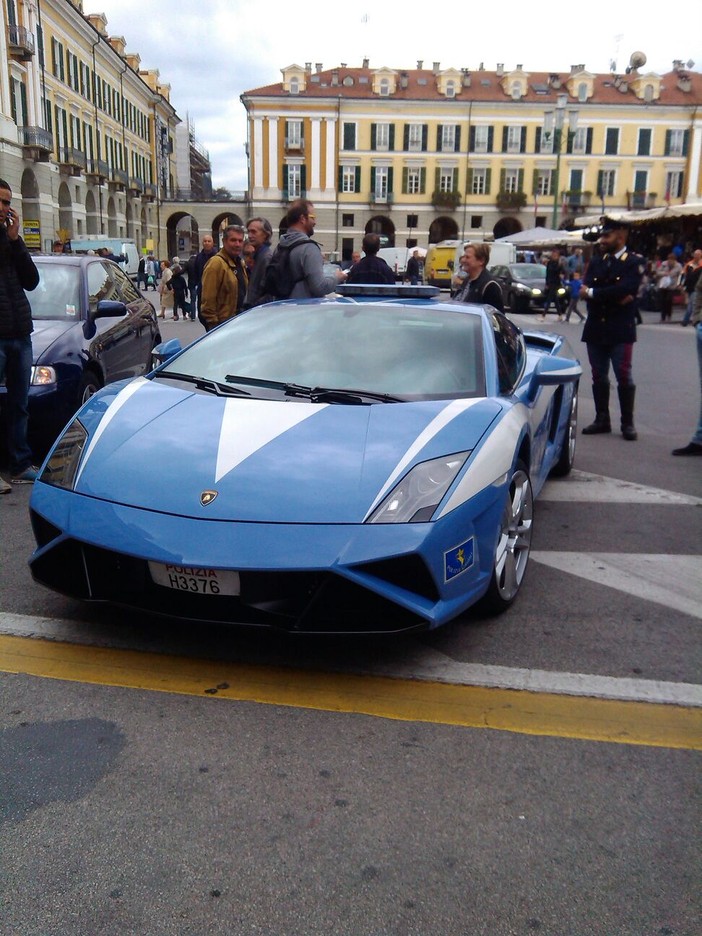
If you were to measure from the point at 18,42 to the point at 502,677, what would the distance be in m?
48.2

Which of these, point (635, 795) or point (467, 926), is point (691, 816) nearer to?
point (635, 795)

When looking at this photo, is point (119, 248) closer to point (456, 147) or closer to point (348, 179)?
point (348, 179)

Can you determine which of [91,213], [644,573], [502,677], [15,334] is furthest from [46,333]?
[91,213]

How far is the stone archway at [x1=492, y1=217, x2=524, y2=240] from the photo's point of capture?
77812 millimetres

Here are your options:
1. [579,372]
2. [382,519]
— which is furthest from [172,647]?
[579,372]

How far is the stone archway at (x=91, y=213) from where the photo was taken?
58.8 meters

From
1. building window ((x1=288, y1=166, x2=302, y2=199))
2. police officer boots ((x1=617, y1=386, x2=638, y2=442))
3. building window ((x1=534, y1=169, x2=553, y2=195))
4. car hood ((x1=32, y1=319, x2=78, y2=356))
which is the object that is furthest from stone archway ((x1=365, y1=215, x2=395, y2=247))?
car hood ((x1=32, y1=319, x2=78, y2=356))

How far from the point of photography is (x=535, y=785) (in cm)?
245

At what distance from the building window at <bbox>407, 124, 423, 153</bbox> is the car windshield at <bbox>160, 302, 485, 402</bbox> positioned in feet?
245

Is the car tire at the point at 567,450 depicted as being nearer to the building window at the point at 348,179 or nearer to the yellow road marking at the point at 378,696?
the yellow road marking at the point at 378,696

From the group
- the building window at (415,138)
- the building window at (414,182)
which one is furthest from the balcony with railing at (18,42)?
the building window at (414,182)

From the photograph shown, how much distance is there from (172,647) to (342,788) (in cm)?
108

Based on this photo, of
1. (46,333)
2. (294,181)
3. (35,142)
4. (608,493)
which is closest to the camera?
(608,493)

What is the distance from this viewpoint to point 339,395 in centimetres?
376
